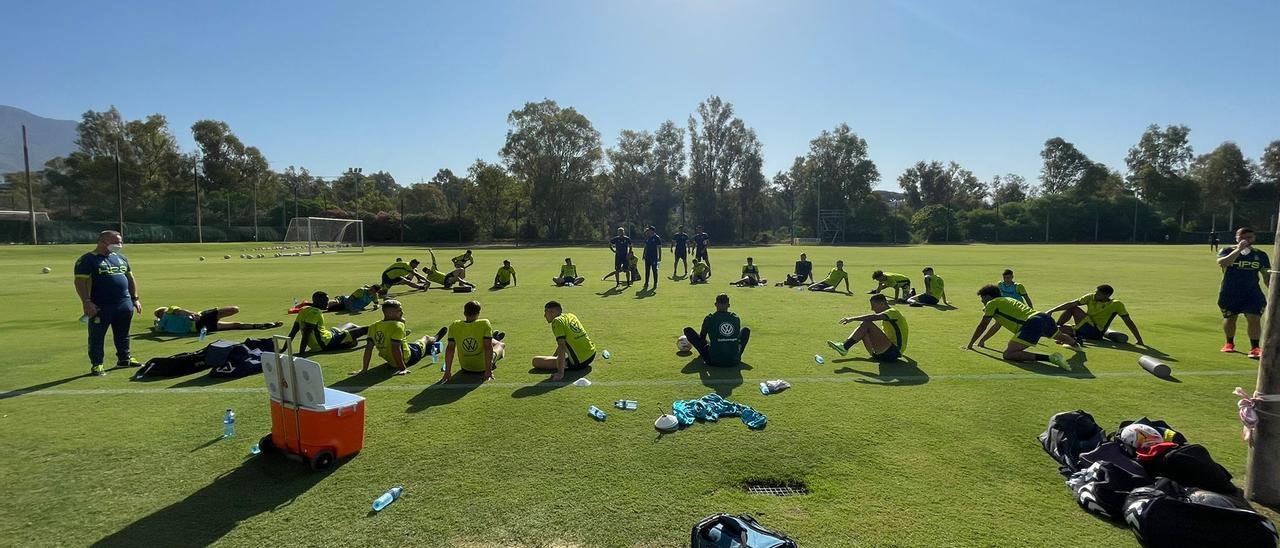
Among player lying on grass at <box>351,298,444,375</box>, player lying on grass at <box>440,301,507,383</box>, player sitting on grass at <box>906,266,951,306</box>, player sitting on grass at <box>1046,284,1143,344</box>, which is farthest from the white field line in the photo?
player sitting on grass at <box>906,266,951,306</box>

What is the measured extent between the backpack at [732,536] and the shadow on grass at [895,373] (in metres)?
4.73

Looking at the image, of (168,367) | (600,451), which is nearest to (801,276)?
(600,451)

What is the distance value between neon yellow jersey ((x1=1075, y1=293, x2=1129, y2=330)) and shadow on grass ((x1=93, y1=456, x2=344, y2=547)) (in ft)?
39.2

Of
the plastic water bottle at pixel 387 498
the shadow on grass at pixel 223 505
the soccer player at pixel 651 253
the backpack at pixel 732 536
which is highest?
the soccer player at pixel 651 253

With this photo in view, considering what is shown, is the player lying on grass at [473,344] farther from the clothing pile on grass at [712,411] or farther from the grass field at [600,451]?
the clothing pile on grass at [712,411]

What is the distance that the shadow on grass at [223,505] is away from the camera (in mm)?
4051

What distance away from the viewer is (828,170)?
95.4 m

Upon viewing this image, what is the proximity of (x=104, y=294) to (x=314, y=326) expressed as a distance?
2.64 metres

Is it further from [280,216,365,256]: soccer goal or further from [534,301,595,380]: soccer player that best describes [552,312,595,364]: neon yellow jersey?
[280,216,365,256]: soccer goal

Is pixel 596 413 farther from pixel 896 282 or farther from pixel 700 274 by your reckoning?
pixel 700 274

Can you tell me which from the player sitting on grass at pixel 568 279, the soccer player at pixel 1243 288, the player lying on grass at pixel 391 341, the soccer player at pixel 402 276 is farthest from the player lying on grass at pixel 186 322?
the soccer player at pixel 1243 288

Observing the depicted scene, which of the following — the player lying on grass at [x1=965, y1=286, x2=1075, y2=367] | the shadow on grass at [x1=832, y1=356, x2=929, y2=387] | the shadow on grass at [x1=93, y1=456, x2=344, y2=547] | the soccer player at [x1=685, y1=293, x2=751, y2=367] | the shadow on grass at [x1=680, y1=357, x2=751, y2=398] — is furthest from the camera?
the player lying on grass at [x1=965, y1=286, x2=1075, y2=367]

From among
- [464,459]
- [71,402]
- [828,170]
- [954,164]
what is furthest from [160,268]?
[954,164]

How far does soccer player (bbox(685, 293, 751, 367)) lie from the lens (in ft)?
28.3
